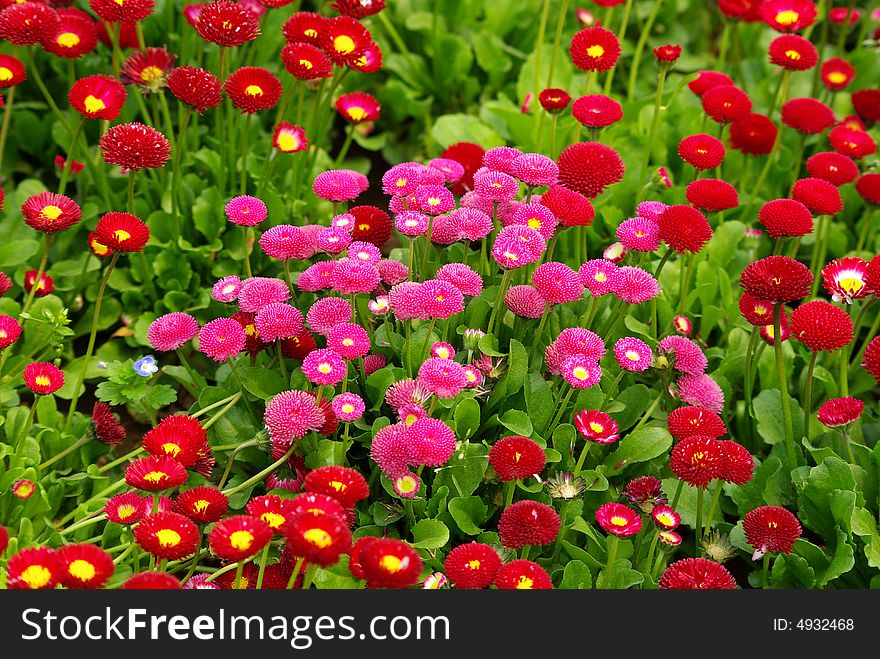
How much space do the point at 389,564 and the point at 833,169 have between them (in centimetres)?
204

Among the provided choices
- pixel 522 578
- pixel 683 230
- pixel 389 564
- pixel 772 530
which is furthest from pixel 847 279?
pixel 389 564

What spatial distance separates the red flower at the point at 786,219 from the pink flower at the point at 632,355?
0.53m

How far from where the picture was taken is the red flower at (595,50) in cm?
307

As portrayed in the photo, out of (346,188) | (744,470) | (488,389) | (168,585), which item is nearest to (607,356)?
(488,389)

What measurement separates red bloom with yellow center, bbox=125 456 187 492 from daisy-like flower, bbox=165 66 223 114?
1121 millimetres

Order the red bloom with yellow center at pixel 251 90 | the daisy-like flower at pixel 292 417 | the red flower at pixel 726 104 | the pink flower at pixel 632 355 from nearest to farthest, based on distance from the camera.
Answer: the daisy-like flower at pixel 292 417 → the pink flower at pixel 632 355 → the red bloom with yellow center at pixel 251 90 → the red flower at pixel 726 104

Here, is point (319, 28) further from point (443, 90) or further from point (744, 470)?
point (744, 470)

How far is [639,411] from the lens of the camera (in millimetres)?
2777

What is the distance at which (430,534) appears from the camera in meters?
2.34

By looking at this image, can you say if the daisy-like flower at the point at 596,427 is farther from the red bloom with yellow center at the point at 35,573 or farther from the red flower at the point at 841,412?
the red bloom with yellow center at the point at 35,573

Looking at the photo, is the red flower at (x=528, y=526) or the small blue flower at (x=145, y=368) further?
the small blue flower at (x=145, y=368)

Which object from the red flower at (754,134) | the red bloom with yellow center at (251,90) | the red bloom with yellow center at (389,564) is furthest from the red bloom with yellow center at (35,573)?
the red flower at (754,134)

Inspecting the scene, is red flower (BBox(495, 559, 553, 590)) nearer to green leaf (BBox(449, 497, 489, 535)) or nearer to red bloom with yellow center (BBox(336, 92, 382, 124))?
green leaf (BBox(449, 497, 489, 535))

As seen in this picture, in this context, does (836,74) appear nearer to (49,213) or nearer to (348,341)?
(348,341)
